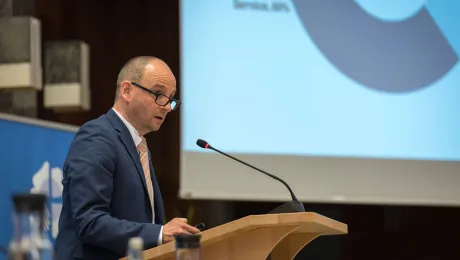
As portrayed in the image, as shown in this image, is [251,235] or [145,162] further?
[145,162]

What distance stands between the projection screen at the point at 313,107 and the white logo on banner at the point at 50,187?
3.39ft

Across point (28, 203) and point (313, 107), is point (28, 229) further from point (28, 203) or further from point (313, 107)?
point (313, 107)

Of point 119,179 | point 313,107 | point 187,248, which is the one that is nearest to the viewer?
point 187,248

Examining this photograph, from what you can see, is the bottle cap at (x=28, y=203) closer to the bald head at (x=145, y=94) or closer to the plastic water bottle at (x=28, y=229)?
the plastic water bottle at (x=28, y=229)

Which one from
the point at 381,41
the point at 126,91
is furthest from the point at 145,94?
the point at 381,41

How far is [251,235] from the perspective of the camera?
2.19 m

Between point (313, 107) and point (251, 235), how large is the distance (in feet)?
7.57

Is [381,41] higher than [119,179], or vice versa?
[381,41]

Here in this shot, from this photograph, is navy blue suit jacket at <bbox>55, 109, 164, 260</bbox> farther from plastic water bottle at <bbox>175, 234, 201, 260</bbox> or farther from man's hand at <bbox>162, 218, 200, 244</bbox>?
plastic water bottle at <bbox>175, 234, 201, 260</bbox>

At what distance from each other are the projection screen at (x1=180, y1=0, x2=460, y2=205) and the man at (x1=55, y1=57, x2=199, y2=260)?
1.63 metres

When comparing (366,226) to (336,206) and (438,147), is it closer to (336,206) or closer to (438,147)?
(336,206)

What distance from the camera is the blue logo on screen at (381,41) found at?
446 cm

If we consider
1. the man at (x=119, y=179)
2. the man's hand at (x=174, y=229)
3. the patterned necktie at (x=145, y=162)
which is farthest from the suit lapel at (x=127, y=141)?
the man's hand at (x=174, y=229)

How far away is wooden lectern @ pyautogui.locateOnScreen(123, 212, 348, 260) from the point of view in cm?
208
